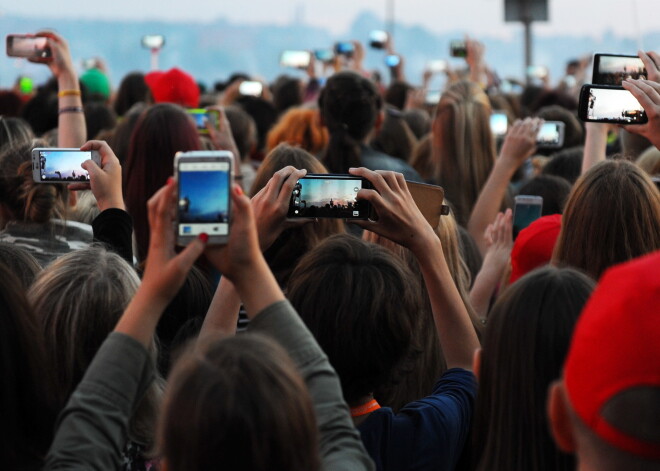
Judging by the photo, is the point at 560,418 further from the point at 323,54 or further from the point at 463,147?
the point at 323,54

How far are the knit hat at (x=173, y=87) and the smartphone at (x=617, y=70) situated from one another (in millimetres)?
2618

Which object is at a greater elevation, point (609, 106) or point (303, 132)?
point (609, 106)

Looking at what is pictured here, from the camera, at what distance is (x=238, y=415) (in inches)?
46.4

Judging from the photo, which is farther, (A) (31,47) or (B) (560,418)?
(A) (31,47)

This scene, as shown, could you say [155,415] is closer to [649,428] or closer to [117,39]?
[649,428]

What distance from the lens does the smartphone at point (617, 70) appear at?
10.1 ft

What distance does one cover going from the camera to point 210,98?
7.18 m

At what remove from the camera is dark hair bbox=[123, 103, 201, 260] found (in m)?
3.38

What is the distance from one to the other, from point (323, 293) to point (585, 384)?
30.0 inches

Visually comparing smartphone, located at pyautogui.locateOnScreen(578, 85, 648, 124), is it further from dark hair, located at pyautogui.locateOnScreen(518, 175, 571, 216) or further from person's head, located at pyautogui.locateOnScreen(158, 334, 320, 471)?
person's head, located at pyautogui.locateOnScreen(158, 334, 320, 471)

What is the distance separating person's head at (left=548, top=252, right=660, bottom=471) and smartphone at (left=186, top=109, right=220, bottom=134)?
129 inches

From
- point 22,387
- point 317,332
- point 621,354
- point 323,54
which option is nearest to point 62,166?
point 317,332

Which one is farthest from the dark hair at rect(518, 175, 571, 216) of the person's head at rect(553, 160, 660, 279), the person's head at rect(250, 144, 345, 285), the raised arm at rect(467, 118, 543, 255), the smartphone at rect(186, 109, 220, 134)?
the smartphone at rect(186, 109, 220, 134)

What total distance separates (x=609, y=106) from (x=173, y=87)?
2.85 meters
